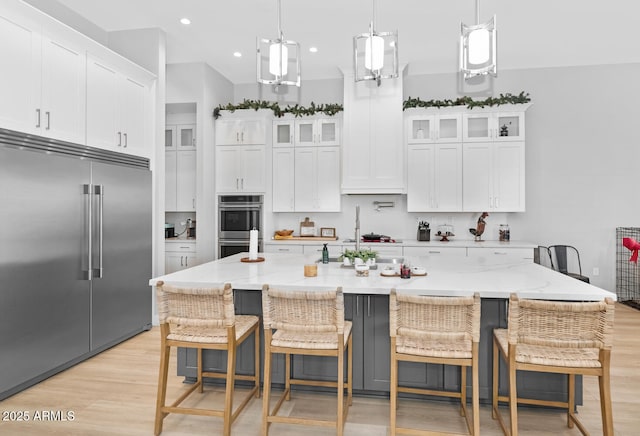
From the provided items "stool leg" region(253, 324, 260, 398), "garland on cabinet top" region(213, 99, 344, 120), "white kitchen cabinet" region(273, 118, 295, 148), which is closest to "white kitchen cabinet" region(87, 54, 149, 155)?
"garland on cabinet top" region(213, 99, 344, 120)

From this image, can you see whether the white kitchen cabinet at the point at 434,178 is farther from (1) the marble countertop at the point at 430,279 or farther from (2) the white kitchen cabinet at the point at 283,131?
(1) the marble countertop at the point at 430,279

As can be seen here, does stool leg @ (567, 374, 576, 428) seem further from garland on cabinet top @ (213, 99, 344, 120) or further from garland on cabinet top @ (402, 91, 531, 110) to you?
garland on cabinet top @ (213, 99, 344, 120)

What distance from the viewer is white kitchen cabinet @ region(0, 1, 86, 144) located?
2.80m

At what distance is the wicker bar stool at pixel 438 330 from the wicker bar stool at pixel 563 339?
188mm

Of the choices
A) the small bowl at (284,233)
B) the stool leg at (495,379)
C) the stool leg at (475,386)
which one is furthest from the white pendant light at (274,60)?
the small bowl at (284,233)

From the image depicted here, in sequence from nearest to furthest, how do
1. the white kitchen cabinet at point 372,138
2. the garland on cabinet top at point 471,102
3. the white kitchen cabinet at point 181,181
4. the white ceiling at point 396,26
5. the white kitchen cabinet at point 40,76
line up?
the white kitchen cabinet at point 40,76
the white ceiling at point 396,26
the garland on cabinet top at point 471,102
the white kitchen cabinet at point 372,138
the white kitchen cabinet at point 181,181

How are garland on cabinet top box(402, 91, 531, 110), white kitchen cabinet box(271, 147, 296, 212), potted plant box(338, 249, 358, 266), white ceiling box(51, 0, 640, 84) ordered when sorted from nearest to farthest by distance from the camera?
potted plant box(338, 249, 358, 266), white ceiling box(51, 0, 640, 84), garland on cabinet top box(402, 91, 531, 110), white kitchen cabinet box(271, 147, 296, 212)

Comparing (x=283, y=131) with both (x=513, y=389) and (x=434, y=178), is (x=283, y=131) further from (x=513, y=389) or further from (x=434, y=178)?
(x=513, y=389)

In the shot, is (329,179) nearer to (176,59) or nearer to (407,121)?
(407,121)

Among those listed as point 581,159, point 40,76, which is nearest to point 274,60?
point 40,76

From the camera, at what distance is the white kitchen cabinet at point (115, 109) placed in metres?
3.58

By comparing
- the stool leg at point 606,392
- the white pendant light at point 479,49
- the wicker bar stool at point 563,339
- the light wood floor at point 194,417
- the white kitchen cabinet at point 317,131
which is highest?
the white kitchen cabinet at point 317,131

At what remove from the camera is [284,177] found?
5.88 meters

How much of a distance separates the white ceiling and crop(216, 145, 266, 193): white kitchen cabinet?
1.19 m
